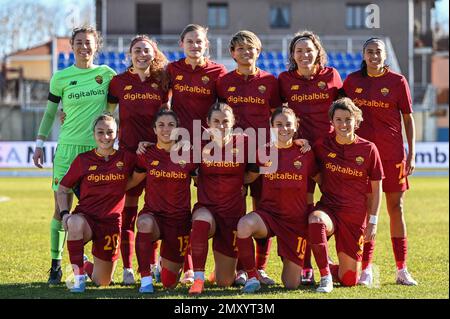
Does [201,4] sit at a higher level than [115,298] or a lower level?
higher

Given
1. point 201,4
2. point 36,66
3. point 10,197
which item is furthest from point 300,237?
point 36,66

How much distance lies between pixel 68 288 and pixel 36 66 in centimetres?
4066

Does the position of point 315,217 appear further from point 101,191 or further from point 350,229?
point 101,191

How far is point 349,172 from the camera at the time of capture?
563 centimetres

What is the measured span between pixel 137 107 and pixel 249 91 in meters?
0.86

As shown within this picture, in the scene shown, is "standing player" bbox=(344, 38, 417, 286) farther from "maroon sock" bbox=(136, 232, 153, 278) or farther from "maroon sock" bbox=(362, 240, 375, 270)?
"maroon sock" bbox=(136, 232, 153, 278)

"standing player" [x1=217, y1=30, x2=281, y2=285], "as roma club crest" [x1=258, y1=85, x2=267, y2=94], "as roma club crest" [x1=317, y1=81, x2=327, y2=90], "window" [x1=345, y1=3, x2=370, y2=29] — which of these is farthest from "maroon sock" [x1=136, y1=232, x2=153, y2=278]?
"window" [x1=345, y1=3, x2=370, y2=29]

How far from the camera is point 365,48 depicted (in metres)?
5.86

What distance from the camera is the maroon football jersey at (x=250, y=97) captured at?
5.82 m

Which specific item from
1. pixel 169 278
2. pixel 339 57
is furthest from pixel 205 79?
pixel 339 57

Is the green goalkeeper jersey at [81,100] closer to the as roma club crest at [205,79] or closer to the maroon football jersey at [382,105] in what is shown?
the as roma club crest at [205,79]

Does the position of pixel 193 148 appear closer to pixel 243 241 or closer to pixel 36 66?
pixel 243 241

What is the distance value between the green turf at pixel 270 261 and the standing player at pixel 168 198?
229mm

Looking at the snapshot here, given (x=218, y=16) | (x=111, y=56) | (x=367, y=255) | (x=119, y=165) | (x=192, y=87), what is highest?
(x=218, y=16)
